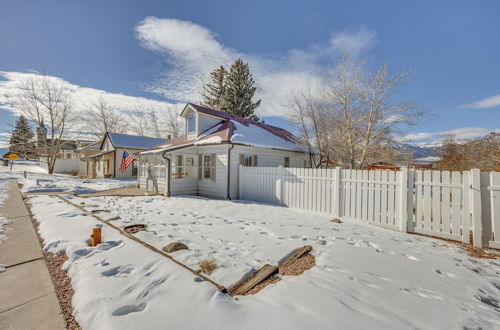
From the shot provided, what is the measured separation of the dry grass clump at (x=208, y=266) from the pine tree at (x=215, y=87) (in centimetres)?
2835

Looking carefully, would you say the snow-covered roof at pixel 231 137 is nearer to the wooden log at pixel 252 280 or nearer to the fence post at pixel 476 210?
the wooden log at pixel 252 280

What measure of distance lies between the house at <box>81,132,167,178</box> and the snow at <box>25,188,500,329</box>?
767 inches

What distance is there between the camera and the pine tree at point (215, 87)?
29.6 meters

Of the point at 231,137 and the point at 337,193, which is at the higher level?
the point at 231,137

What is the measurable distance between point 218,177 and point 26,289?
7.87 meters

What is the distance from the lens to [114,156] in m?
22.0

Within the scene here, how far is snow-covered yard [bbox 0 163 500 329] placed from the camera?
1956 mm

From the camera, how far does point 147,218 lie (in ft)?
19.2

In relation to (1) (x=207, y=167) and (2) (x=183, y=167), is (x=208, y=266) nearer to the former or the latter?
(1) (x=207, y=167)

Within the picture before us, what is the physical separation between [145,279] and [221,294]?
106 centimetres

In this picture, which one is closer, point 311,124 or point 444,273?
point 444,273

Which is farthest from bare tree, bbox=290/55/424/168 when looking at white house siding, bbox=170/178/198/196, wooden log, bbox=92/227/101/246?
wooden log, bbox=92/227/101/246

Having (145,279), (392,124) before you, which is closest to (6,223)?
(145,279)

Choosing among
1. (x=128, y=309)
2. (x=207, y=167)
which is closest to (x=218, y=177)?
(x=207, y=167)
